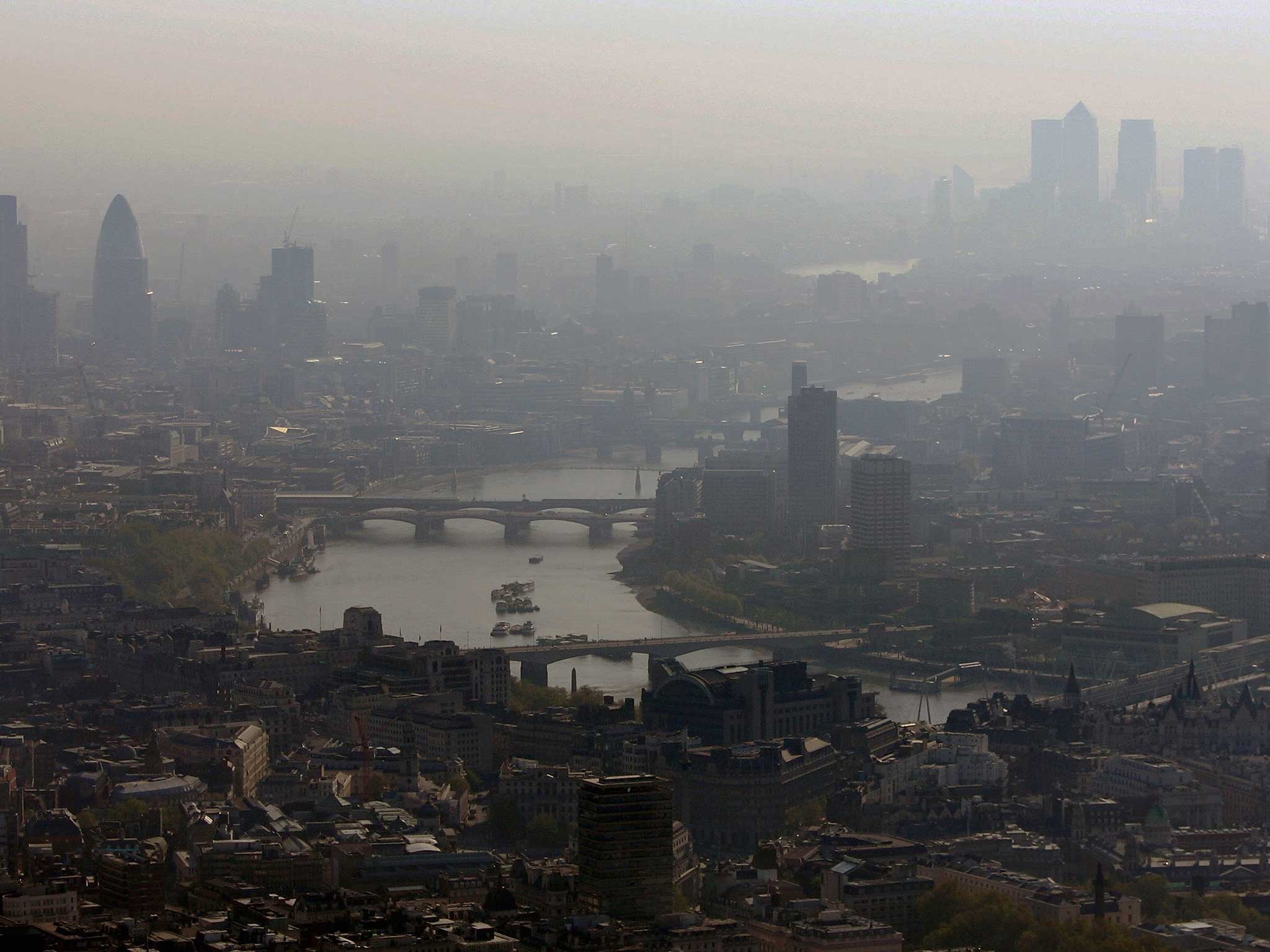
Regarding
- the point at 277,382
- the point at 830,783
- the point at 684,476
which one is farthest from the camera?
the point at 277,382

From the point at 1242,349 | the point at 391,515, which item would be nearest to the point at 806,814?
the point at 391,515

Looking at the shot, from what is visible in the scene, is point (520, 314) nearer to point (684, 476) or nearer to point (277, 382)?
point (277, 382)

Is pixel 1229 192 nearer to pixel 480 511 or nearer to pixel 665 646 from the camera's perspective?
pixel 480 511

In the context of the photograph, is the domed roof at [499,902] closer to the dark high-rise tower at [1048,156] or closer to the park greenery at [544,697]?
the park greenery at [544,697]

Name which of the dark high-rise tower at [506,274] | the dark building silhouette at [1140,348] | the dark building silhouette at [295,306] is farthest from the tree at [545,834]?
the dark high-rise tower at [506,274]

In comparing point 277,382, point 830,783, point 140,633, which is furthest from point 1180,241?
point 830,783

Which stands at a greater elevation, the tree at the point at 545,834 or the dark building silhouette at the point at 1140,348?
the dark building silhouette at the point at 1140,348

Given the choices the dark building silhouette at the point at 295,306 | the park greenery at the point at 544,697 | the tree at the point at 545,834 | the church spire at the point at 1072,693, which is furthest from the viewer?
the dark building silhouette at the point at 295,306
